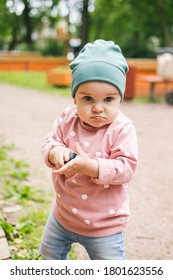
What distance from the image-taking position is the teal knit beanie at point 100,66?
163 cm

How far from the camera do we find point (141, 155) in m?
5.39

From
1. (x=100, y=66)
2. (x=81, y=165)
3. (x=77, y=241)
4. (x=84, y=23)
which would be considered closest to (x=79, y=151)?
Result: (x=81, y=165)

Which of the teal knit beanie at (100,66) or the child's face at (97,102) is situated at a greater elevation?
the teal knit beanie at (100,66)

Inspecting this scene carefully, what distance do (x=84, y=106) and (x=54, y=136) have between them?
0.87 feet

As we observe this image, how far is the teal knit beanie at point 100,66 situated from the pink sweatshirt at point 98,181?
0.58ft

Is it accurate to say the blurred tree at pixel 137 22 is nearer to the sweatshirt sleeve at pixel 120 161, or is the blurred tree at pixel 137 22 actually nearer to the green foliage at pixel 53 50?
the green foliage at pixel 53 50

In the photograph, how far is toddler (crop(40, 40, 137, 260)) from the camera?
1640 millimetres

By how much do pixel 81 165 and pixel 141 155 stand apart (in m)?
3.86

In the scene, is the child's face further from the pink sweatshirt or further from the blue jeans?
the blue jeans

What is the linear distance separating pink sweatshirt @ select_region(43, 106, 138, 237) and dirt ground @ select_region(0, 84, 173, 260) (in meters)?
1.01

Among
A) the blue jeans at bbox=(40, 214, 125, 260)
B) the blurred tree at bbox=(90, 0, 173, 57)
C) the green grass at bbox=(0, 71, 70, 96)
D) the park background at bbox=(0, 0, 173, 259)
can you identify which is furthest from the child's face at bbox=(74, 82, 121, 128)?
the blurred tree at bbox=(90, 0, 173, 57)

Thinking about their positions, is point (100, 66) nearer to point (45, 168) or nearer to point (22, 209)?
point (22, 209)

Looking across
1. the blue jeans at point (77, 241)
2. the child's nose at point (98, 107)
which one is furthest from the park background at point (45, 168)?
the child's nose at point (98, 107)

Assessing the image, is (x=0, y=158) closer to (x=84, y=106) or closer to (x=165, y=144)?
(x=165, y=144)
